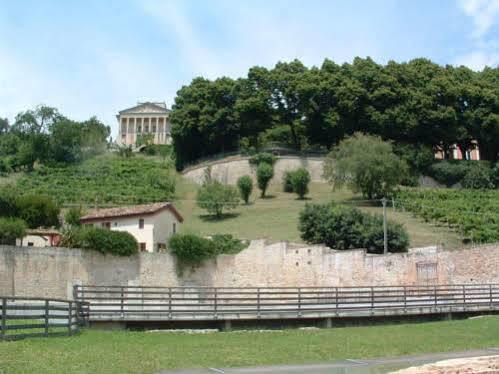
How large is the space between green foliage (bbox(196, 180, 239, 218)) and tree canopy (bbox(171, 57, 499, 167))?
1733 cm

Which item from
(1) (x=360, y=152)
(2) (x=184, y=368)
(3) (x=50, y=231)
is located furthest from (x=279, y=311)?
(1) (x=360, y=152)

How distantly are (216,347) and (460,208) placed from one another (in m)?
44.1

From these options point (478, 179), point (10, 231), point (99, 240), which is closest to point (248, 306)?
point (99, 240)

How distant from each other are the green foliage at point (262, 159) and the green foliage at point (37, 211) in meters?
28.5

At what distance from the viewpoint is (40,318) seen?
61.4 ft

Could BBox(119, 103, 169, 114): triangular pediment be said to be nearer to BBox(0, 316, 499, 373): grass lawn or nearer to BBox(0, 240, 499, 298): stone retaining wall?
BBox(0, 240, 499, 298): stone retaining wall

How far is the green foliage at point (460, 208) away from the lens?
157ft

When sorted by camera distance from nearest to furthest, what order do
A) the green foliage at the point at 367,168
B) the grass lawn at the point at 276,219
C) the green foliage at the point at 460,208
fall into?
the green foliage at the point at 460,208 < the grass lawn at the point at 276,219 < the green foliage at the point at 367,168

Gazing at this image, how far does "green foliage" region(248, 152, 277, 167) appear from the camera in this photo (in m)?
77.9

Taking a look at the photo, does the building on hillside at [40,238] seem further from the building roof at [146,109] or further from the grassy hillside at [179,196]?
the building roof at [146,109]

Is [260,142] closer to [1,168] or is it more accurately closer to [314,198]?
[314,198]

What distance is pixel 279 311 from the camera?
2634 centimetres

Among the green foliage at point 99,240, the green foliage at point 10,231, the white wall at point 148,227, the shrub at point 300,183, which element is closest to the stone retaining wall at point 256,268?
the green foliage at point 99,240

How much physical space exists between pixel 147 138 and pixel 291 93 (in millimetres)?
48927
